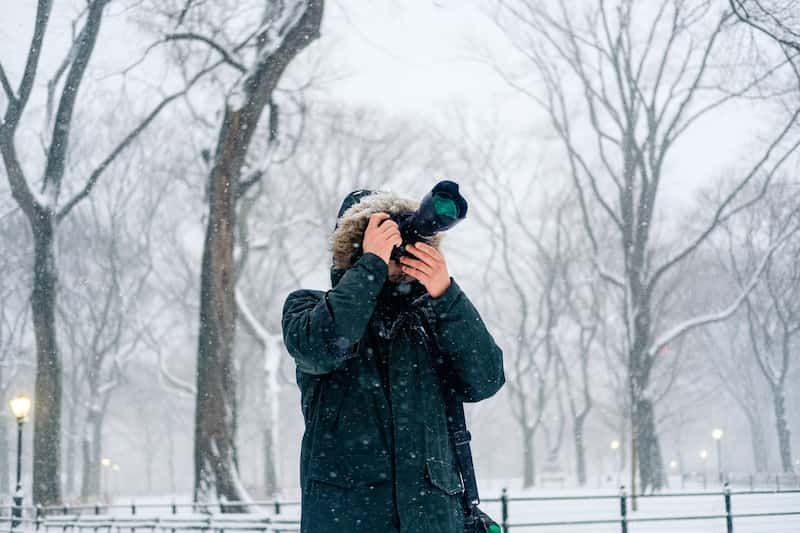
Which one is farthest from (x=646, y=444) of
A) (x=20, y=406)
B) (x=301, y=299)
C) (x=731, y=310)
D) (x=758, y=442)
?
(x=301, y=299)

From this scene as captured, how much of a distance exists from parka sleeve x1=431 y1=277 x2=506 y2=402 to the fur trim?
0.56ft

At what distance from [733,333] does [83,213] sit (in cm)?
2238

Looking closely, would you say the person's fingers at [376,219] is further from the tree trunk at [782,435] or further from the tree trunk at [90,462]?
the tree trunk at [90,462]

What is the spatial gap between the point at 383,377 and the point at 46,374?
47.2 feet

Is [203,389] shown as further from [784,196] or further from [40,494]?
[784,196]

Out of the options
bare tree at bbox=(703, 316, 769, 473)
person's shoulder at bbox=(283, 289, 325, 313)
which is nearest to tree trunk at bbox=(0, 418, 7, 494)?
bare tree at bbox=(703, 316, 769, 473)

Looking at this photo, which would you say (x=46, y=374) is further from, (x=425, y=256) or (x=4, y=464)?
(x=4, y=464)

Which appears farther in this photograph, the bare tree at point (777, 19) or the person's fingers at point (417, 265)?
the bare tree at point (777, 19)

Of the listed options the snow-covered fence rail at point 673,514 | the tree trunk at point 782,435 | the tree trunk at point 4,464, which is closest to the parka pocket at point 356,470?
the snow-covered fence rail at point 673,514

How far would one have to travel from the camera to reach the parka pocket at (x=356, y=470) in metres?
1.80

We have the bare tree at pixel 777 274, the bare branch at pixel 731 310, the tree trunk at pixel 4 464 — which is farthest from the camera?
the tree trunk at pixel 4 464

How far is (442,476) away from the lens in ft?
5.95

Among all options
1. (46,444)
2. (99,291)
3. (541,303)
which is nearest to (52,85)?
(46,444)

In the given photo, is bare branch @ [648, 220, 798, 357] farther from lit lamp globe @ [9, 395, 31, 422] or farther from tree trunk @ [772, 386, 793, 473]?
lit lamp globe @ [9, 395, 31, 422]
